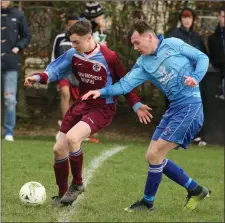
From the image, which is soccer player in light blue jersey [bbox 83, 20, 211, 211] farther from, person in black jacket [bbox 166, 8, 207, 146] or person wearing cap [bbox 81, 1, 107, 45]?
person in black jacket [bbox 166, 8, 207, 146]

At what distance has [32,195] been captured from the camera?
6633 millimetres

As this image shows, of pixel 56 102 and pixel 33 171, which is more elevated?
pixel 33 171

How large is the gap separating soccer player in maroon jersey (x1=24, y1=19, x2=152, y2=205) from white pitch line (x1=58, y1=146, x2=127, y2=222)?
0.17m

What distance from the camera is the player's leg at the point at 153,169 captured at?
22.0 ft

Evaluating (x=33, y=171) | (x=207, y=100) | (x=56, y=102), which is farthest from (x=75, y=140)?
(x=56, y=102)

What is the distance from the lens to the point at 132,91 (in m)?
7.05

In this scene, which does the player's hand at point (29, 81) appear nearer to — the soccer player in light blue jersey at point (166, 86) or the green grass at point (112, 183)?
the soccer player in light blue jersey at point (166, 86)

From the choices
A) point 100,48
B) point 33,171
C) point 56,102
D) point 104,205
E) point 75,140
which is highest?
point 100,48

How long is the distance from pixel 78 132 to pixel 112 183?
1440 millimetres

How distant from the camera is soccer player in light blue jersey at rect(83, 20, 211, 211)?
6.67m

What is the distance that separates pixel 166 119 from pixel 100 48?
3.35 ft

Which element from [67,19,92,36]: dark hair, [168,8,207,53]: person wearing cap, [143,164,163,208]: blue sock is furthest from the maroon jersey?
[168,8,207,53]: person wearing cap

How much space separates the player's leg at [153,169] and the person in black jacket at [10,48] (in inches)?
187

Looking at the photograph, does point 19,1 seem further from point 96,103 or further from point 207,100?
point 96,103
